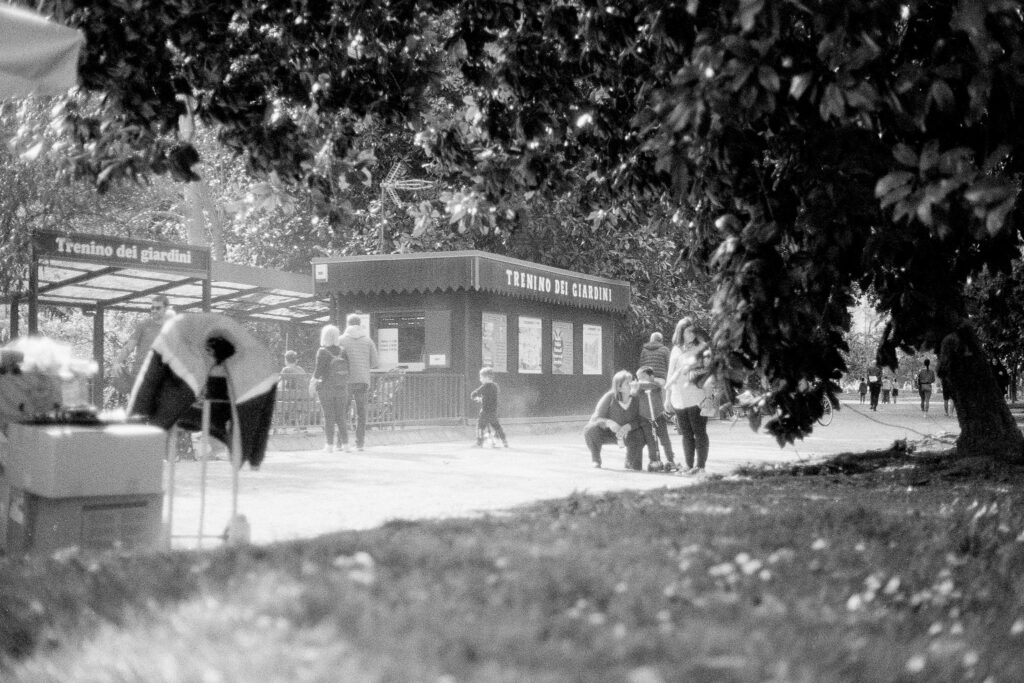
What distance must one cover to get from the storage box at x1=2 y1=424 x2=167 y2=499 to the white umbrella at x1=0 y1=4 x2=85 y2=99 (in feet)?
5.51

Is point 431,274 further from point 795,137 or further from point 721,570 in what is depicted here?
point 721,570

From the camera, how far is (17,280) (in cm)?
2533

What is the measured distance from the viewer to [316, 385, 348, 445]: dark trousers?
16688 mm

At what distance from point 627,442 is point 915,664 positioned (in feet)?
34.9

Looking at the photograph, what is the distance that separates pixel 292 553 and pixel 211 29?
5.99 meters

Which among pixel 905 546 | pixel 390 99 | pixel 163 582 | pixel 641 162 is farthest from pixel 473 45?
pixel 163 582

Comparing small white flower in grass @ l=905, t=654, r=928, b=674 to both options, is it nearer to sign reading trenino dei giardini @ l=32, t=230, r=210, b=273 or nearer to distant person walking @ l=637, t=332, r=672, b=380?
sign reading trenino dei giardini @ l=32, t=230, r=210, b=273

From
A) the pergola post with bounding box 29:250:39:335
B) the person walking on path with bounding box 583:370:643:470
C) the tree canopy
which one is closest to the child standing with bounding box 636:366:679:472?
the person walking on path with bounding box 583:370:643:470

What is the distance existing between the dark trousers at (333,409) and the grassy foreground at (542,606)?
10.4m

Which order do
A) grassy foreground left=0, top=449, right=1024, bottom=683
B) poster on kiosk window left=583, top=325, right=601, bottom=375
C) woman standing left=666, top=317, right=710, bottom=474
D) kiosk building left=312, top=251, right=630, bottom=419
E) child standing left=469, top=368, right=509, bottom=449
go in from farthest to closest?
1. poster on kiosk window left=583, top=325, right=601, bottom=375
2. kiosk building left=312, top=251, right=630, bottom=419
3. child standing left=469, top=368, right=509, bottom=449
4. woman standing left=666, top=317, right=710, bottom=474
5. grassy foreground left=0, top=449, right=1024, bottom=683

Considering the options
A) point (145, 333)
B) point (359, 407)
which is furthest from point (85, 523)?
point (359, 407)

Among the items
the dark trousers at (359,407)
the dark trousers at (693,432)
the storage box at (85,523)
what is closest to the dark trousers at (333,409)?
the dark trousers at (359,407)

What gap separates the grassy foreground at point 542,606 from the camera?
323cm

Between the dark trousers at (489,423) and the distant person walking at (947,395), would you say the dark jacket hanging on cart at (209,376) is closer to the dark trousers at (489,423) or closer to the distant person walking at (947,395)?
the distant person walking at (947,395)
